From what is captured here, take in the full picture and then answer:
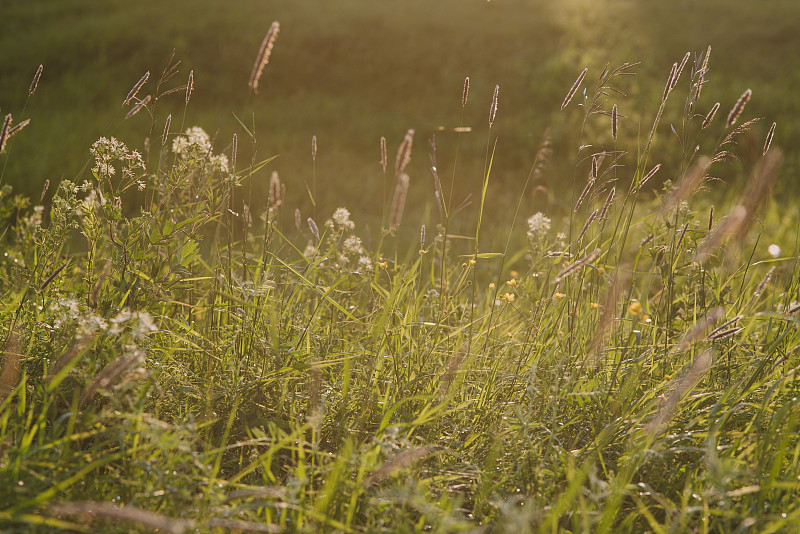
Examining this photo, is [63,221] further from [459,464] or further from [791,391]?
[791,391]

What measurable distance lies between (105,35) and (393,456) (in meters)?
11.8

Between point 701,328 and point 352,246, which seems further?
point 352,246

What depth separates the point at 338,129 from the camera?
29.7 feet

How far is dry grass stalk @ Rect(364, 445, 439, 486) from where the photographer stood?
4.91ft

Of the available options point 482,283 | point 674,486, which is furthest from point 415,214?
point 674,486

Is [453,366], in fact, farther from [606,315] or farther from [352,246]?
[352,246]

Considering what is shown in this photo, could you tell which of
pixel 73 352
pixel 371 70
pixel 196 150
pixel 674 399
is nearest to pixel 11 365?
A: pixel 73 352

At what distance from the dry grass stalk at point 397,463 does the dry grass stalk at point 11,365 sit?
1093mm

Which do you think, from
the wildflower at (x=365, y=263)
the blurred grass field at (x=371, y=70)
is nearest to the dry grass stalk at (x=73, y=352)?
the wildflower at (x=365, y=263)

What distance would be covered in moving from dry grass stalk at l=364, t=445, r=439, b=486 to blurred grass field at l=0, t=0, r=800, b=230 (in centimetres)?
490

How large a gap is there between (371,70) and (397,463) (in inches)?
378

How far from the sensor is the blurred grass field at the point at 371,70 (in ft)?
25.9

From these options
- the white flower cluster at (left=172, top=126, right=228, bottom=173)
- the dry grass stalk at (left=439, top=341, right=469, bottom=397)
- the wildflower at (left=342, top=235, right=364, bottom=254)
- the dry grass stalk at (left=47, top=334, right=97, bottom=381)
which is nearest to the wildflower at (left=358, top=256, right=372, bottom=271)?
the wildflower at (left=342, top=235, right=364, bottom=254)

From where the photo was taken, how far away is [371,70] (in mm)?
10445
